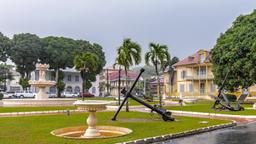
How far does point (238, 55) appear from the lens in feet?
112

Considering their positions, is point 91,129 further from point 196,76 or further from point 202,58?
point 196,76

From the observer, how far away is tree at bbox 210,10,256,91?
3264cm

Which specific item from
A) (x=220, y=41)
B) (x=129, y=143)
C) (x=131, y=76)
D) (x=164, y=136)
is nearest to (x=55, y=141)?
(x=129, y=143)

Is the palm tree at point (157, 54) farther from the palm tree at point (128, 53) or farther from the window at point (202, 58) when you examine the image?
the window at point (202, 58)

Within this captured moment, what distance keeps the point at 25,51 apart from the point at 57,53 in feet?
19.7

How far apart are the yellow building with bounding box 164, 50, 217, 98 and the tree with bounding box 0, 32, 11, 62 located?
1337 inches

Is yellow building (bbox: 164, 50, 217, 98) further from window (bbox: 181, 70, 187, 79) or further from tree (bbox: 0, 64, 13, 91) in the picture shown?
tree (bbox: 0, 64, 13, 91)

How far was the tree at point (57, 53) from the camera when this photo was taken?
6116cm

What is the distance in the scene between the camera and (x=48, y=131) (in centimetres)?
1387

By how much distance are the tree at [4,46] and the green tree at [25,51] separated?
961mm

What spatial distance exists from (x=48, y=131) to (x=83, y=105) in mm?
2861

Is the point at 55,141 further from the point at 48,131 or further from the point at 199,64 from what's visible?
the point at 199,64

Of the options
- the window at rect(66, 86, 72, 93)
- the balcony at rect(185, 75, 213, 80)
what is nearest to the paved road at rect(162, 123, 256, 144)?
the balcony at rect(185, 75, 213, 80)

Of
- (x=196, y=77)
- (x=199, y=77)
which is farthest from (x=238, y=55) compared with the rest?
(x=196, y=77)
